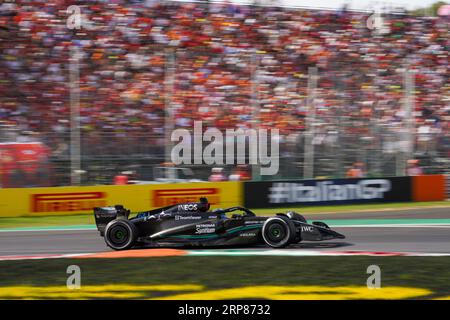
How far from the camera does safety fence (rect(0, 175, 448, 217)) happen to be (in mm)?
16781

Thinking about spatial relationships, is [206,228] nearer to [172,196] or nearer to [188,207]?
[188,207]

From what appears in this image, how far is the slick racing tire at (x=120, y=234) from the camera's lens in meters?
11.0

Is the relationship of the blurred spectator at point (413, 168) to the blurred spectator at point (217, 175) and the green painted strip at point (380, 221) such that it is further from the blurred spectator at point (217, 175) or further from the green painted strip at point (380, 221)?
the blurred spectator at point (217, 175)

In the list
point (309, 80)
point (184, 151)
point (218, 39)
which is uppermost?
point (218, 39)

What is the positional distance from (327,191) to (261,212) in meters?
2.23

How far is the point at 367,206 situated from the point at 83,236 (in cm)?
853

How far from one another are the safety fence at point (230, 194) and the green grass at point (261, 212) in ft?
0.56

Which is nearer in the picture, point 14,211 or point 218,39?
point 14,211

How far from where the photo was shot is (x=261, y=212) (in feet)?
58.2

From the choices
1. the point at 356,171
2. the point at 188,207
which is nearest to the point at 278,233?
the point at 188,207

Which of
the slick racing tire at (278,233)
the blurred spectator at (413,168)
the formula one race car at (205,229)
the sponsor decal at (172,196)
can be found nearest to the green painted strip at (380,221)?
the sponsor decal at (172,196)

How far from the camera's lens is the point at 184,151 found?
17031 mm
